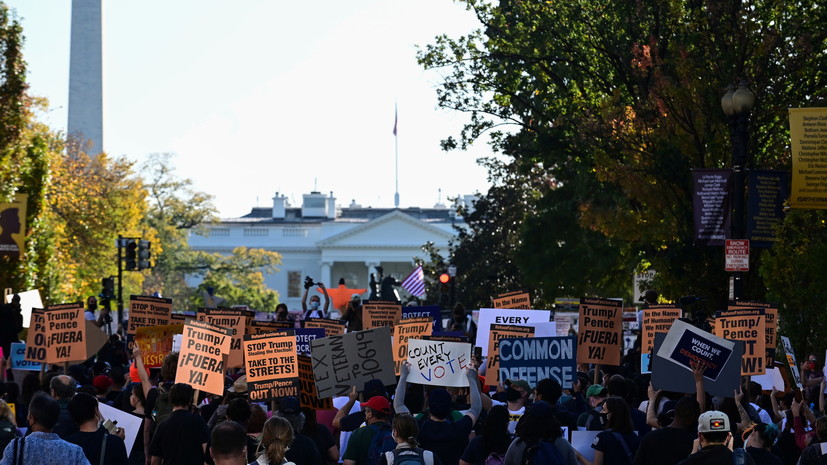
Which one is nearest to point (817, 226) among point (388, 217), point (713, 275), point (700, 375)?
point (713, 275)

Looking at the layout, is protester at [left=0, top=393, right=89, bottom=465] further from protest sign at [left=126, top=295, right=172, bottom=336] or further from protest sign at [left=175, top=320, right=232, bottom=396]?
protest sign at [left=126, top=295, right=172, bottom=336]

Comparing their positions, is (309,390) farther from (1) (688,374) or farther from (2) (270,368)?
(1) (688,374)

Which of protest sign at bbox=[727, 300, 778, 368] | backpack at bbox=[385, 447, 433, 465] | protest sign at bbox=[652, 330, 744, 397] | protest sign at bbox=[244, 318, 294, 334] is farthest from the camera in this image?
protest sign at bbox=[244, 318, 294, 334]

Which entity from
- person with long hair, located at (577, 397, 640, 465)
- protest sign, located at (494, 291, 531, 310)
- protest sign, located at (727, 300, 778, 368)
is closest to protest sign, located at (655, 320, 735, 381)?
person with long hair, located at (577, 397, 640, 465)

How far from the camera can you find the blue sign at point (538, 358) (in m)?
12.2

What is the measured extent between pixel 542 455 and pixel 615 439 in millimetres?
955

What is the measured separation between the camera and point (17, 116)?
3541cm

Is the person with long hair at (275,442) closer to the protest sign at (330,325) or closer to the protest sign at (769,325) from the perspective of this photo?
the protest sign at (769,325)

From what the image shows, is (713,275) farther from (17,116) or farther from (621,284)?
(17,116)

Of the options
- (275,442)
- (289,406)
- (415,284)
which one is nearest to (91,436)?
(289,406)

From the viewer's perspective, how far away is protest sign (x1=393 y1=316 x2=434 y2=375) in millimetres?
15531

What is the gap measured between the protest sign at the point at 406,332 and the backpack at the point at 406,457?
664 cm

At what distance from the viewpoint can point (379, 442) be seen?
9703mm

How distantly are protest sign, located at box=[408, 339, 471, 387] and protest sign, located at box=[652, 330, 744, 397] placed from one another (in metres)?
2.04
